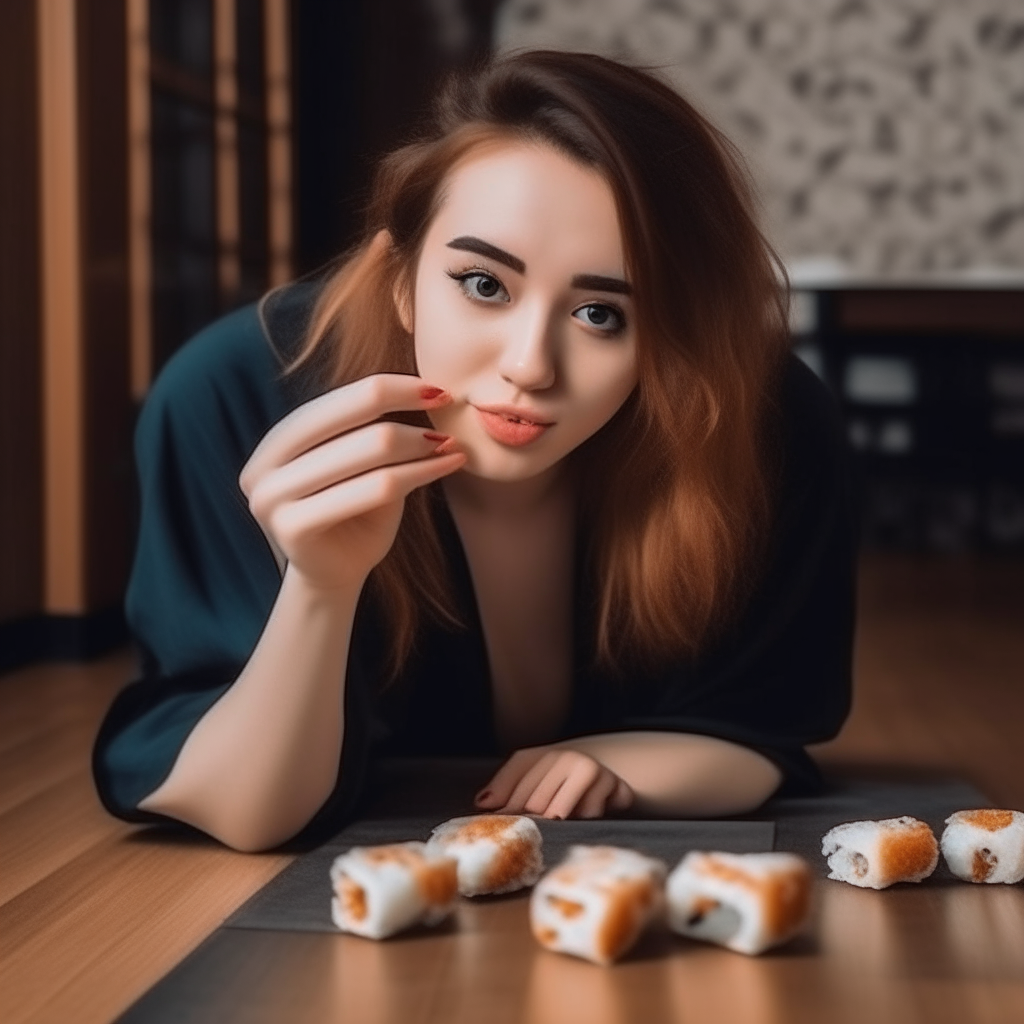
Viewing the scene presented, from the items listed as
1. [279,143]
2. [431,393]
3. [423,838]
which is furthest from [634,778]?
[279,143]

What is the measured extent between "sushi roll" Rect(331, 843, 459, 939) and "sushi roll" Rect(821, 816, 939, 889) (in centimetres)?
32

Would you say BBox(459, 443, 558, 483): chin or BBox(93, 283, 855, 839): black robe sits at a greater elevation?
BBox(459, 443, 558, 483): chin

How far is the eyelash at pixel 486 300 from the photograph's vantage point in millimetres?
1288

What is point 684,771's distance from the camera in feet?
4.89

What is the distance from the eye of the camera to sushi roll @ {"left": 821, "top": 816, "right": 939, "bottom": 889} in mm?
1253

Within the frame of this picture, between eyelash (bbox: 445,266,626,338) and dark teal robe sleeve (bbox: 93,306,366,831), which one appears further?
dark teal robe sleeve (bbox: 93,306,366,831)

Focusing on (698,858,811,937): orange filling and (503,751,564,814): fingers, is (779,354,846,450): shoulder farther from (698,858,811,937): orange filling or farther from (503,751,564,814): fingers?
(698,858,811,937): orange filling

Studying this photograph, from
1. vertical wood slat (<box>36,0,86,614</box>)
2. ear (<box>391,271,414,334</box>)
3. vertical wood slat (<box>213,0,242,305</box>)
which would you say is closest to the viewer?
ear (<box>391,271,414,334</box>)

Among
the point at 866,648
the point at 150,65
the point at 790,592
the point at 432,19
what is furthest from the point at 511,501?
the point at 432,19

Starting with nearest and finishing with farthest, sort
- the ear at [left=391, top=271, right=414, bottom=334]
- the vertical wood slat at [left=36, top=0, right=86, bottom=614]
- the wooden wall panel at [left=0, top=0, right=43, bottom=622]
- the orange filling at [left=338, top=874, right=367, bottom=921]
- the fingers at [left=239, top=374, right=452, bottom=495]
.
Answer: the orange filling at [left=338, top=874, right=367, bottom=921] → the fingers at [left=239, top=374, right=452, bottom=495] → the ear at [left=391, top=271, right=414, bottom=334] → the wooden wall panel at [left=0, top=0, right=43, bottom=622] → the vertical wood slat at [left=36, top=0, right=86, bottom=614]

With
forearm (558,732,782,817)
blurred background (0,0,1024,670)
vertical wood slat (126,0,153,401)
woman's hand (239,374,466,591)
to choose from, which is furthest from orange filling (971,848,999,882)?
blurred background (0,0,1024,670)

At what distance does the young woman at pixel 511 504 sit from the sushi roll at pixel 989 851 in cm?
27

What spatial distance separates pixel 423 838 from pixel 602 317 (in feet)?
1.50

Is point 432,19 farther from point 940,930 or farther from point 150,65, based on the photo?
point 940,930
